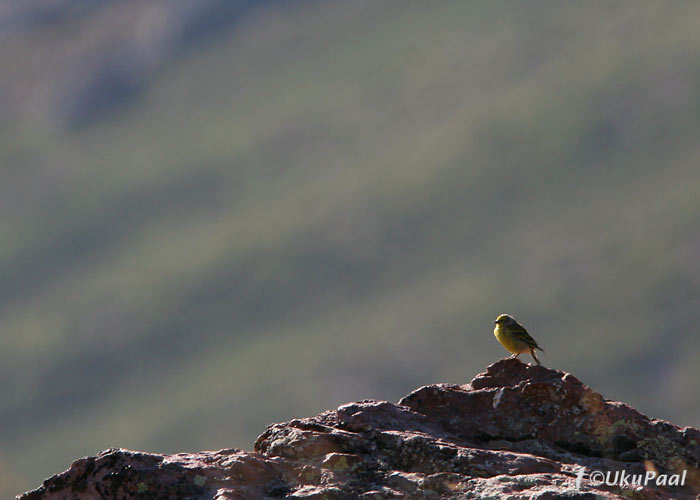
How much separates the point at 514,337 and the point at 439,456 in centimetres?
777

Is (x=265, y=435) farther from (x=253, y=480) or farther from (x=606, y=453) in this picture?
(x=606, y=453)

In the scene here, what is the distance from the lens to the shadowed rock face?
38.6 feet

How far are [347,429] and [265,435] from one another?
0.95 m

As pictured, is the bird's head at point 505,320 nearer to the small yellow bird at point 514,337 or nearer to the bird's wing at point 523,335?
the small yellow bird at point 514,337

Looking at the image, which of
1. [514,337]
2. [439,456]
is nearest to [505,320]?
[514,337]

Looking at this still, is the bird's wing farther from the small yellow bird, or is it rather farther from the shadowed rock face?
the shadowed rock face

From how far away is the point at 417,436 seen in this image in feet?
42.1

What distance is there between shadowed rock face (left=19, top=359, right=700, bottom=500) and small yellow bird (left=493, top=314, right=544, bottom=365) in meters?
4.80

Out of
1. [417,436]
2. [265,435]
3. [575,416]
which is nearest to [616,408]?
[575,416]

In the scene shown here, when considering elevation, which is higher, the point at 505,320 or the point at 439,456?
the point at 505,320

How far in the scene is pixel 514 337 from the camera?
19.9 meters

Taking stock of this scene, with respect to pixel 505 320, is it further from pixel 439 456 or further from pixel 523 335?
pixel 439 456

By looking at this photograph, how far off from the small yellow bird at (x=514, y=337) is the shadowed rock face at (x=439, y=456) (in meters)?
4.80

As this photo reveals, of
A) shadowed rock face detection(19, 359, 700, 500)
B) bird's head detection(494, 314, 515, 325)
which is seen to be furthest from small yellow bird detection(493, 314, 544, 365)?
shadowed rock face detection(19, 359, 700, 500)
